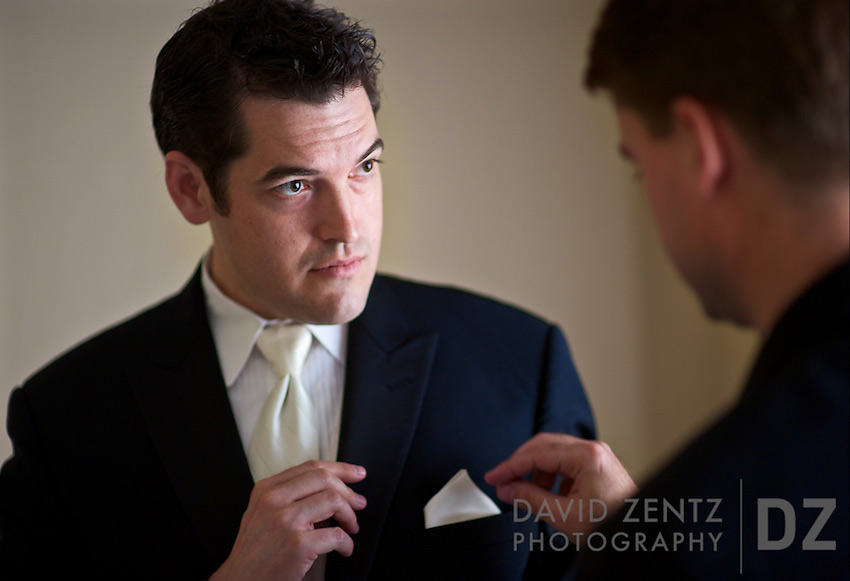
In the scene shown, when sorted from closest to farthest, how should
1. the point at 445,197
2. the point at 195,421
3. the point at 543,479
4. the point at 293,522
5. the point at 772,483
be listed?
the point at 772,483 → the point at 293,522 → the point at 543,479 → the point at 195,421 → the point at 445,197

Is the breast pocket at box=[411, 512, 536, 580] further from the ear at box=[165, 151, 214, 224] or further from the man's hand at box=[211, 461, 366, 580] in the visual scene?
the ear at box=[165, 151, 214, 224]

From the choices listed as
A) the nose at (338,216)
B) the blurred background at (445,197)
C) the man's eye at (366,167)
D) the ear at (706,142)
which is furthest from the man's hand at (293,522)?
the blurred background at (445,197)

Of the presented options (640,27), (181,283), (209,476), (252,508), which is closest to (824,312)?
(640,27)

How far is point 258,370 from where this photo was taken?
1.50 metres

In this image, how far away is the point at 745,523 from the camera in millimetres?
735

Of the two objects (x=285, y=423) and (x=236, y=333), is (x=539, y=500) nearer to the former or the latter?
(x=285, y=423)

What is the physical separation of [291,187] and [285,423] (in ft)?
1.31

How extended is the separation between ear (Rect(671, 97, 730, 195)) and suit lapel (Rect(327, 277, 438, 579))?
0.80 meters

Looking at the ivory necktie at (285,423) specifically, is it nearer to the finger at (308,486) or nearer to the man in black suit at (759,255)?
the finger at (308,486)

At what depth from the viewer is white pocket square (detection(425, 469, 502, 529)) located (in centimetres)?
138

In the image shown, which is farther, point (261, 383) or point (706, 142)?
point (261, 383)

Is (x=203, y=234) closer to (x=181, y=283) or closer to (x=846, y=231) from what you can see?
(x=181, y=283)

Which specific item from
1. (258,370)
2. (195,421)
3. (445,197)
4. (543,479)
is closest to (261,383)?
(258,370)

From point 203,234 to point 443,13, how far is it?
1180mm
